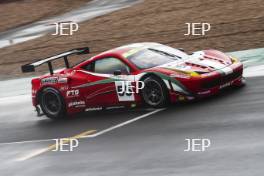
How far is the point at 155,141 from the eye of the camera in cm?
1138

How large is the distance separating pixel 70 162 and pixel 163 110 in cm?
321

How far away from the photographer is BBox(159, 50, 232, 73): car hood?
13.7 meters

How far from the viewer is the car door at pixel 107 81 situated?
14.1 m

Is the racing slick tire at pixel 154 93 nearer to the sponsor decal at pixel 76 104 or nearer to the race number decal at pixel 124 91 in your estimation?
the race number decal at pixel 124 91

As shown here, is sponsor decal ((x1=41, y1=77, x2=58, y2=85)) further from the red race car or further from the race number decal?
the race number decal

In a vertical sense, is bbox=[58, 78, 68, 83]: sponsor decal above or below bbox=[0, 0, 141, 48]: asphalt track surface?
below

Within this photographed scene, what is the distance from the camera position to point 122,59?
14289 millimetres

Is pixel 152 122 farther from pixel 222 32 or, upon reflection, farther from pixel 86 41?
pixel 86 41

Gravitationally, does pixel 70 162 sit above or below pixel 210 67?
below

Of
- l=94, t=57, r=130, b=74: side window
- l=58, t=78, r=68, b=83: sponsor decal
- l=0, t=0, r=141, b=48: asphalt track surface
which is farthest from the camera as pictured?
l=0, t=0, r=141, b=48: asphalt track surface

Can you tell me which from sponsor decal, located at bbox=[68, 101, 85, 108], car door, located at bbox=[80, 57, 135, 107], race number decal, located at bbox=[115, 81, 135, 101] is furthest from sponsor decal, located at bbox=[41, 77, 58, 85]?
race number decal, located at bbox=[115, 81, 135, 101]

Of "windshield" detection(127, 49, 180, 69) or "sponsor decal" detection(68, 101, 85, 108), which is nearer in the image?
"windshield" detection(127, 49, 180, 69)

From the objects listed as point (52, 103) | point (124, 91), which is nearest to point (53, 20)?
point (52, 103)

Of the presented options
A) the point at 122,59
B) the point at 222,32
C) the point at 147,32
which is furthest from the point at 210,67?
the point at 147,32
